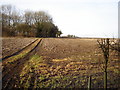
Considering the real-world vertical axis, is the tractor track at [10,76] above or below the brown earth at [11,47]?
below

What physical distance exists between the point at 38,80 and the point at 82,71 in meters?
3.60

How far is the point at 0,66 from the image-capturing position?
9750mm

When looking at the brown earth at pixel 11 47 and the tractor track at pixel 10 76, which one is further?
the brown earth at pixel 11 47

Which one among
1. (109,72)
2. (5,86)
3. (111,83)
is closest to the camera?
(5,86)

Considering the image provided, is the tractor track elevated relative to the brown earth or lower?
lower

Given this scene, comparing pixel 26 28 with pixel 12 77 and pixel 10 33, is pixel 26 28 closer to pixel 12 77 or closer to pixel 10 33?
pixel 10 33

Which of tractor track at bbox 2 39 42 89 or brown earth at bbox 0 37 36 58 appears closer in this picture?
tractor track at bbox 2 39 42 89

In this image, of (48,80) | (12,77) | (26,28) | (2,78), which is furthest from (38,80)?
(26,28)

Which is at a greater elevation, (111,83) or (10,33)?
(10,33)

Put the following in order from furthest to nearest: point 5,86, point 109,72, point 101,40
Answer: point 109,72
point 5,86
point 101,40

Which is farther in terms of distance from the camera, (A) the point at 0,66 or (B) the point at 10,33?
(B) the point at 10,33

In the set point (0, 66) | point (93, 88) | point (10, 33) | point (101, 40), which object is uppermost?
point (10, 33)

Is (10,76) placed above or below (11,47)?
below

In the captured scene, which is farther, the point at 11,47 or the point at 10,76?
the point at 11,47
